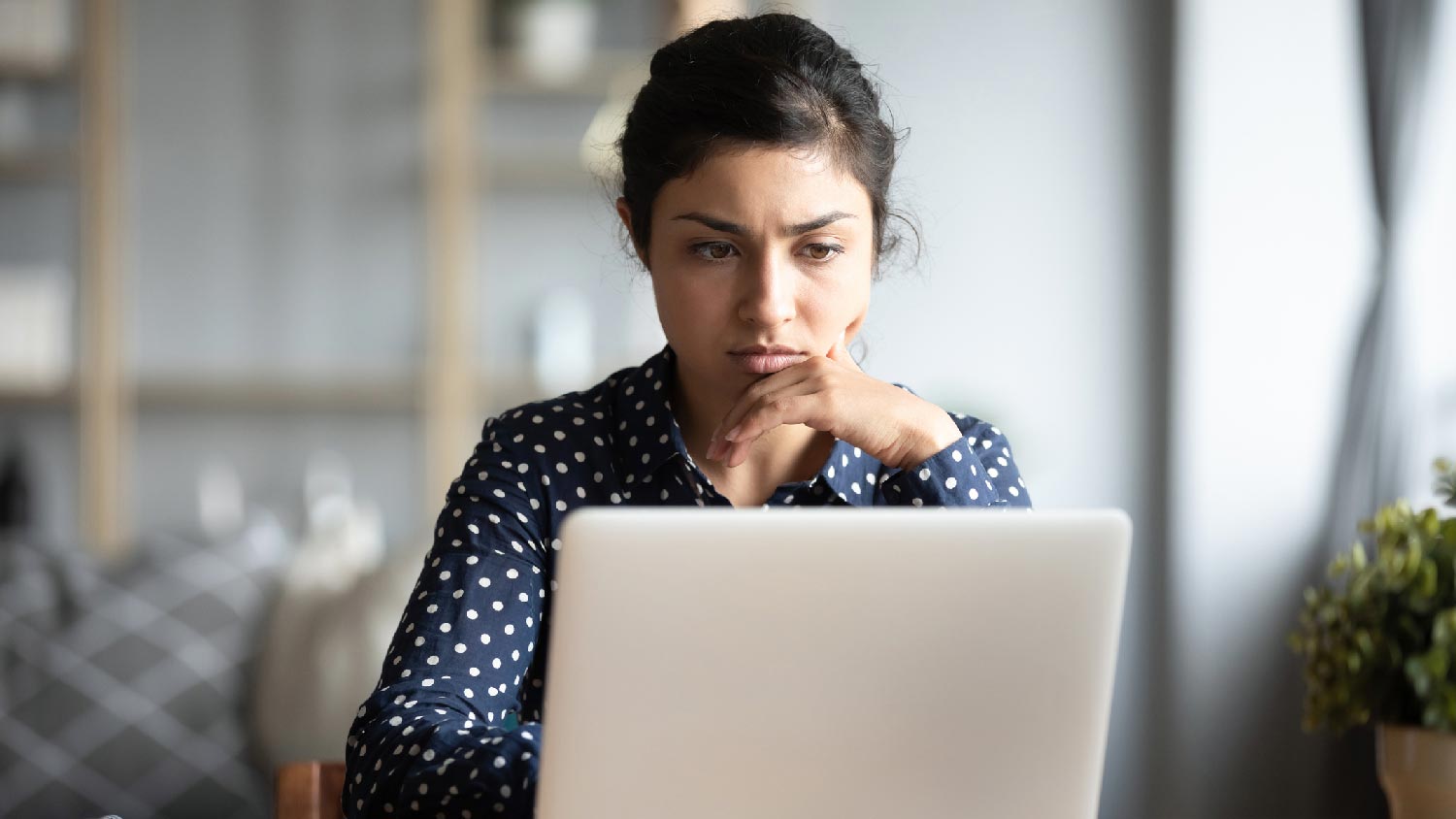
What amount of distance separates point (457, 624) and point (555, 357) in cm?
227

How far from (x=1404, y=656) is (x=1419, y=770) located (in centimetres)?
11

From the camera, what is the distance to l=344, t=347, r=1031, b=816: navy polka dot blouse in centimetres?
89

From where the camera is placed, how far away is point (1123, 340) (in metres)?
3.45

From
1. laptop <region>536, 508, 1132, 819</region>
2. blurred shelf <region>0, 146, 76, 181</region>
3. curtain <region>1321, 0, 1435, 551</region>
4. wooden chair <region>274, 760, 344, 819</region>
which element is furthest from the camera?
blurred shelf <region>0, 146, 76, 181</region>

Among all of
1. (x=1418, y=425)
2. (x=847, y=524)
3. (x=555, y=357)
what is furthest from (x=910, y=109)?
(x=847, y=524)

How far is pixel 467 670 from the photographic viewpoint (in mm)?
1095

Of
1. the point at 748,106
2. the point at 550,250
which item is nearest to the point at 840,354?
the point at 748,106

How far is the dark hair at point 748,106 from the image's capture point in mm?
1202

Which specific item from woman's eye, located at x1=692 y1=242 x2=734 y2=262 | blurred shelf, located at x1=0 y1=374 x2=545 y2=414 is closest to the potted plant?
woman's eye, located at x1=692 y1=242 x2=734 y2=262

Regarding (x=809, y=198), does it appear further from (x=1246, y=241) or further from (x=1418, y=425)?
(x=1246, y=241)

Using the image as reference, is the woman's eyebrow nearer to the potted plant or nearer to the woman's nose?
the woman's nose

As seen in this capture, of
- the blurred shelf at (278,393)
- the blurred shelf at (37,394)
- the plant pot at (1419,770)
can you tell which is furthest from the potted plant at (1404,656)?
the blurred shelf at (37,394)

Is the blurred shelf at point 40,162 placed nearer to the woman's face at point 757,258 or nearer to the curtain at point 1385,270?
the woman's face at point 757,258

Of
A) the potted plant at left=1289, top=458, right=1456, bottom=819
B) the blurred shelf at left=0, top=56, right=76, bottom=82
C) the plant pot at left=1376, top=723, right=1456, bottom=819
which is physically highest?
the blurred shelf at left=0, top=56, right=76, bottom=82
